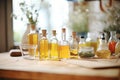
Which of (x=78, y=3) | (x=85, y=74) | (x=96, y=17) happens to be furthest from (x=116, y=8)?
(x=85, y=74)

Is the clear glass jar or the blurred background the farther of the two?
the blurred background

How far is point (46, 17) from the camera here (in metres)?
2.49

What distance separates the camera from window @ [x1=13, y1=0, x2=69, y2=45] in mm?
2456

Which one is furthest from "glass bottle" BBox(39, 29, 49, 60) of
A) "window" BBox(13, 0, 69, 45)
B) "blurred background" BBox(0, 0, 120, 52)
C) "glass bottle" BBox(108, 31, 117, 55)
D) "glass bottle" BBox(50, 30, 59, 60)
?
"window" BBox(13, 0, 69, 45)

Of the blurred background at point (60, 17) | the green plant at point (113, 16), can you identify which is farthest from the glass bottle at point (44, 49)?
the green plant at point (113, 16)

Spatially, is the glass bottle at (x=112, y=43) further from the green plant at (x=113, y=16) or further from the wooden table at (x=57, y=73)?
the green plant at (x=113, y=16)

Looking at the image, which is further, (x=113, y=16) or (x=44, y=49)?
(x=113, y=16)

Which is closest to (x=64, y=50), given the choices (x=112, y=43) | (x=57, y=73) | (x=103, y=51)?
(x=103, y=51)

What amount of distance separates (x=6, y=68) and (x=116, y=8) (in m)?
1.68

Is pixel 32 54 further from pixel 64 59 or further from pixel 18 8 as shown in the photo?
pixel 18 8

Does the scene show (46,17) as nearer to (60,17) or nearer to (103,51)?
(60,17)

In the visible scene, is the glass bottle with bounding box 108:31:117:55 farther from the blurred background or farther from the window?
the window

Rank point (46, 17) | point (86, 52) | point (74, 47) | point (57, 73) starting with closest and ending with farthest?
1. point (57, 73)
2. point (86, 52)
3. point (74, 47)
4. point (46, 17)

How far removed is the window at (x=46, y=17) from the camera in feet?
8.06
